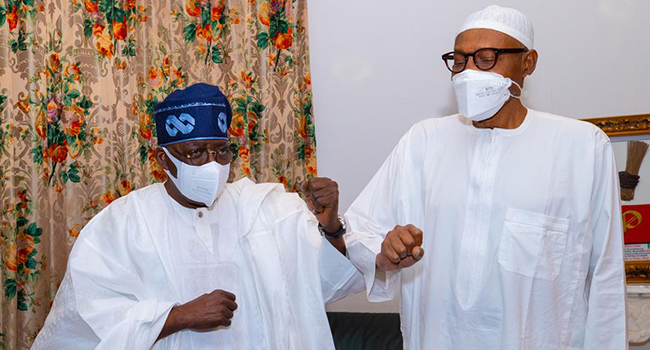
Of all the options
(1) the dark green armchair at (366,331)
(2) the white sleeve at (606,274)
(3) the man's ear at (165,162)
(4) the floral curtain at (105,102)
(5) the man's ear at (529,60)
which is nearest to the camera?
(2) the white sleeve at (606,274)

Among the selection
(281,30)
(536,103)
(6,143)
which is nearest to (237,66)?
(281,30)

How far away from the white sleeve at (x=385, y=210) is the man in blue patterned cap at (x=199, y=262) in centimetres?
9

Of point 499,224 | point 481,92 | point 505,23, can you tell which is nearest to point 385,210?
point 499,224

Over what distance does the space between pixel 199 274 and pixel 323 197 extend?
57 centimetres

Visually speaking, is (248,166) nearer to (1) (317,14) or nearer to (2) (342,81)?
(2) (342,81)

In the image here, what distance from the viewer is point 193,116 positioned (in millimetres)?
2363

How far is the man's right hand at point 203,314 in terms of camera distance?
2.10 m

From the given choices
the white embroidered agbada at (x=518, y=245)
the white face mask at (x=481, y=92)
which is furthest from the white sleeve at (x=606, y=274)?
the white face mask at (x=481, y=92)

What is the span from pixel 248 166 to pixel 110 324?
1.57m

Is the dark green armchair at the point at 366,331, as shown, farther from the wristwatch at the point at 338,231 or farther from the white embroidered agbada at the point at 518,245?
the wristwatch at the point at 338,231

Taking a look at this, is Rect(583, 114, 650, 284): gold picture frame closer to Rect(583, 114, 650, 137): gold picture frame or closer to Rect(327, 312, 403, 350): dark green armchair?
Rect(583, 114, 650, 137): gold picture frame

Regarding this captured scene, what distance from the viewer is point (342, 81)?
381cm

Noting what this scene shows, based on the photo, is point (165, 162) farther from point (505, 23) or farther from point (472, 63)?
point (505, 23)

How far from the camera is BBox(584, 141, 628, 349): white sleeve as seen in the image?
6.76 ft
